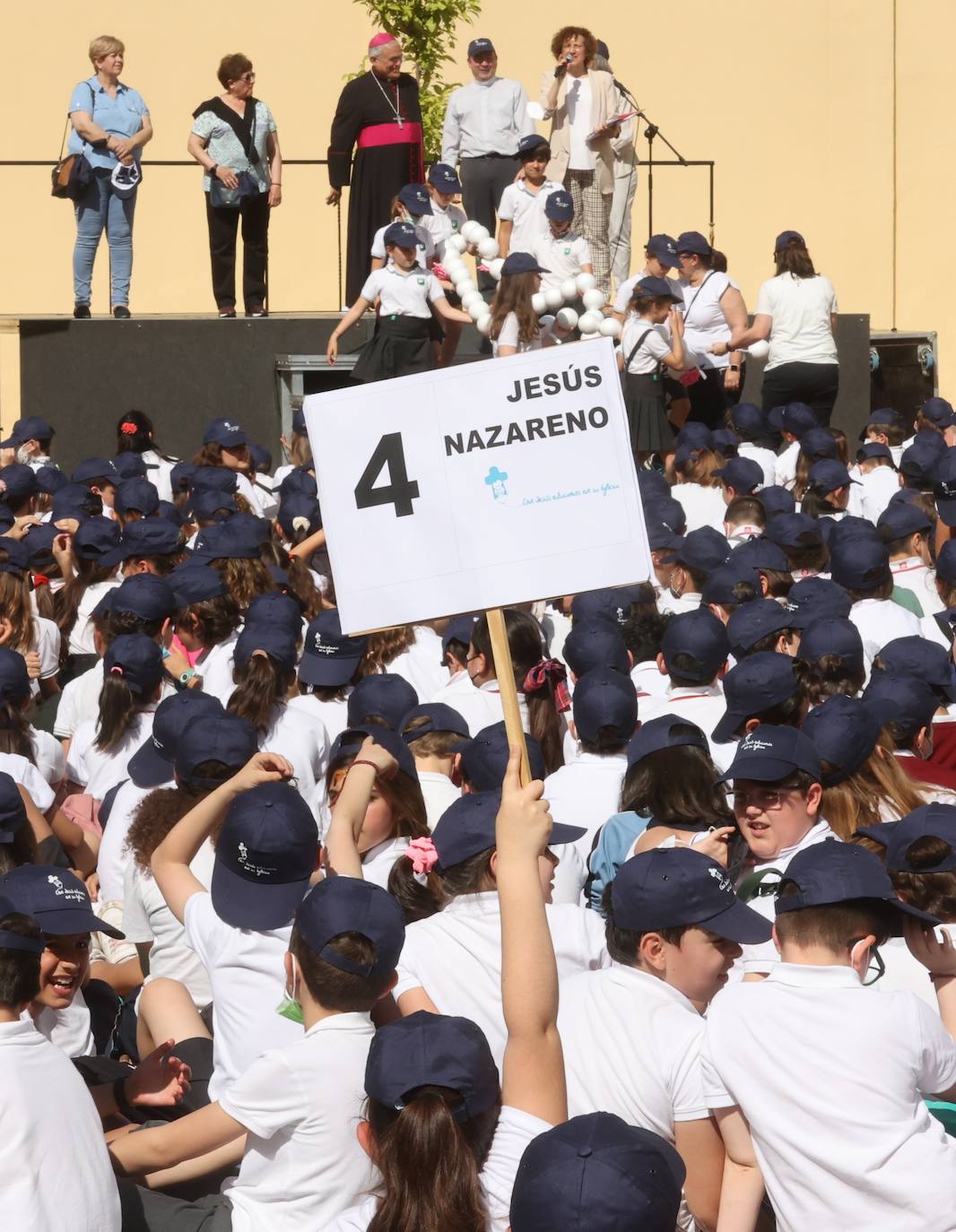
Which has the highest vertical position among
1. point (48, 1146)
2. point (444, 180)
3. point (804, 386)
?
point (444, 180)

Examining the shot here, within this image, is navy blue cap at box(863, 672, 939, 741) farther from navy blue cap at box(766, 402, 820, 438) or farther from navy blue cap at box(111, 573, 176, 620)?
navy blue cap at box(766, 402, 820, 438)

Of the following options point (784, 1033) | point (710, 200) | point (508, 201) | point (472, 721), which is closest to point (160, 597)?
point (472, 721)

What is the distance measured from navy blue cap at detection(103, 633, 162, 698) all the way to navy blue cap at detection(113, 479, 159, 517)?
10.7 ft

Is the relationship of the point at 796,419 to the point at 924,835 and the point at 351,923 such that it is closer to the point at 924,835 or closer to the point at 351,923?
the point at 924,835

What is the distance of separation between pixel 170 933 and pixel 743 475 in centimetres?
538

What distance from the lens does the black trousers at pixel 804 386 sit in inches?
480

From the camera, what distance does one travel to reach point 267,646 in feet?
20.3

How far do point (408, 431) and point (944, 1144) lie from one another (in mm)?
1773

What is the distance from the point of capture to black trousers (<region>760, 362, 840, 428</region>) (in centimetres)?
1218

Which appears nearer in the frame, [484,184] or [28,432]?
[28,432]

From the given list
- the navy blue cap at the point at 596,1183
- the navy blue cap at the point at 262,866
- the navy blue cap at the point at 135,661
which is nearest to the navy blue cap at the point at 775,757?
the navy blue cap at the point at 262,866

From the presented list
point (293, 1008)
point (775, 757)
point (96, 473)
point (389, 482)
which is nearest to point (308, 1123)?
point (293, 1008)

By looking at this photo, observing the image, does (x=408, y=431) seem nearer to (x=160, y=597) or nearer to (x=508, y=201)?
(x=160, y=597)

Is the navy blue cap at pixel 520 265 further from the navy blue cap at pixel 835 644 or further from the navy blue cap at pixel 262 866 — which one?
the navy blue cap at pixel 262 866
